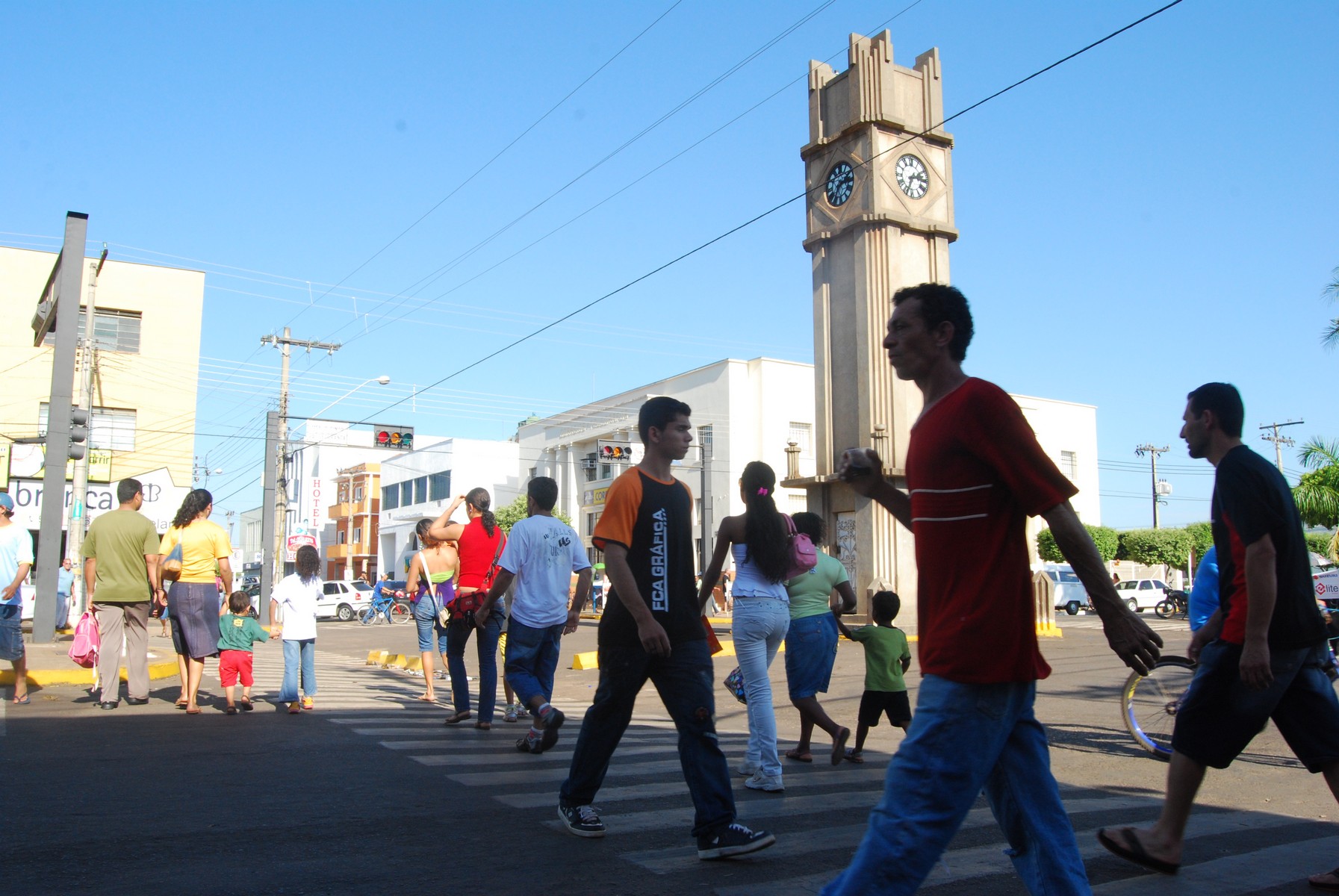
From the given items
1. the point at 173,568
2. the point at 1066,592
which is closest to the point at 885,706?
the point at 173,568

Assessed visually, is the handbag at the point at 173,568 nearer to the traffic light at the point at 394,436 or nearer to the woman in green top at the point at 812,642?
the woman in green top at the point at 812,642

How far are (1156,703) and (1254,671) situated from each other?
3583 millimetres

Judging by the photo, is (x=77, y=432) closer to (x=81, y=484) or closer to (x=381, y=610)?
(x=81, y=484)

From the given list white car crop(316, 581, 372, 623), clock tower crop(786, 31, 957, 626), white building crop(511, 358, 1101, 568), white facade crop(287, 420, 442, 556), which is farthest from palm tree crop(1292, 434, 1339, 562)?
white facade crop(287, 420, 442, 556)

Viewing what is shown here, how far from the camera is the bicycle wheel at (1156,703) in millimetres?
7117


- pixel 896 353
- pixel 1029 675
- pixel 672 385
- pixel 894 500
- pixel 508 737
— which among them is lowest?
pixel 508 737

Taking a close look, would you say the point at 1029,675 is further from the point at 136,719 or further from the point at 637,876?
the point at 136,719

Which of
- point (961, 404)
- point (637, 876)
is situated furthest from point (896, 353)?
point (637, 876)

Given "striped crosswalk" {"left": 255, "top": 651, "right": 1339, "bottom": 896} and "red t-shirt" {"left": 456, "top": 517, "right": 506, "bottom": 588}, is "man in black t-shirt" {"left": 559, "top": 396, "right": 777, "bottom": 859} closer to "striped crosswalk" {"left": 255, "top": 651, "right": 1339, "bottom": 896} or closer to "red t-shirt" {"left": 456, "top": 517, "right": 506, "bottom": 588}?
"striped crosswalk" {"left": 255, "top": 651, "right": 1339, "bottom": 896}

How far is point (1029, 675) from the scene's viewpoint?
9.05 feet

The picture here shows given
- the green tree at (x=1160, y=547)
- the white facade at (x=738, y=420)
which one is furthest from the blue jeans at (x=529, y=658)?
the green tree at (x=1160, y=547)

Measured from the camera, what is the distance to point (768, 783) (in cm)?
561

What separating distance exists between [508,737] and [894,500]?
5394 millimetres

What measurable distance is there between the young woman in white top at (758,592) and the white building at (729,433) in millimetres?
34125
